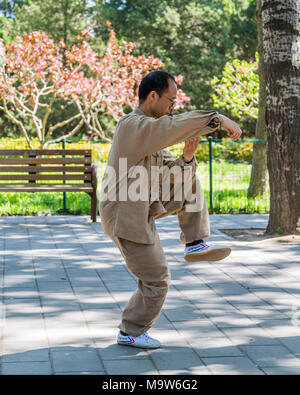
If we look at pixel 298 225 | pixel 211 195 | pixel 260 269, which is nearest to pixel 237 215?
pixel 211 195

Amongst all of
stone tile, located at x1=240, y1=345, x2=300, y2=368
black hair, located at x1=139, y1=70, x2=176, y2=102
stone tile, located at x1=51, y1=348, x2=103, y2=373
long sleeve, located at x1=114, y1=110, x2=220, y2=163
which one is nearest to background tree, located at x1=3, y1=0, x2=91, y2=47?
black hair, located at x1=139, y1=70, x2=176, y2=102

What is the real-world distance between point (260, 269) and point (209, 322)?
6.64 ft

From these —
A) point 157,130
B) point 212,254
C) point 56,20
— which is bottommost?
point 212,254

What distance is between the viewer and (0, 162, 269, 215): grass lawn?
11.6 meters

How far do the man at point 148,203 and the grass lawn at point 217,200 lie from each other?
277 inches

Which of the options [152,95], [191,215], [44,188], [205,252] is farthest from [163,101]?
[44,188]

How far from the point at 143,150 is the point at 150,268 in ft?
2.50

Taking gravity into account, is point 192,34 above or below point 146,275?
above

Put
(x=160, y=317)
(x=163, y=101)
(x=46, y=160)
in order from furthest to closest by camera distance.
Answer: (x=46, y=160) < (x=160, y=317) < (x=163, y=101)

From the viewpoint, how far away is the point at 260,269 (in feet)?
23.4

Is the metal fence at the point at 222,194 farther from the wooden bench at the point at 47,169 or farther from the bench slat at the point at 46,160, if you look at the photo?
the bench slat at the point at 46,160

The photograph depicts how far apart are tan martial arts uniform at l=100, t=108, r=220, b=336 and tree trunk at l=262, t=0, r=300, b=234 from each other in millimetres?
4408

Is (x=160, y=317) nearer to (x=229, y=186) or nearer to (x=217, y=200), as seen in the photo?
(x=217, y=200)

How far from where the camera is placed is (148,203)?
438 cm
